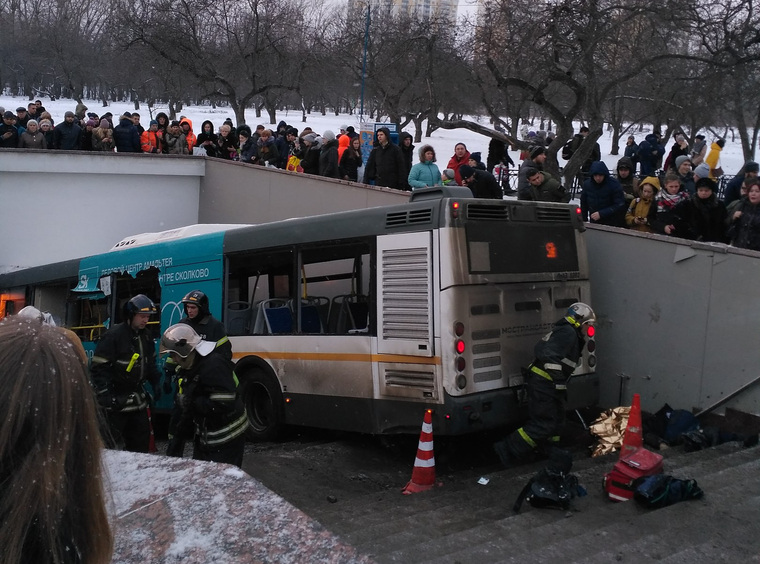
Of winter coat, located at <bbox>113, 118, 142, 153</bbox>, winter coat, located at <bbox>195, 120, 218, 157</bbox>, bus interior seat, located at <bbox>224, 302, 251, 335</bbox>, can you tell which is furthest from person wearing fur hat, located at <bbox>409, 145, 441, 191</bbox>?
winter coat, located at <bbox>113, 118, 142, 153</bbox>

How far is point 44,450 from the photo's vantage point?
1.66 m

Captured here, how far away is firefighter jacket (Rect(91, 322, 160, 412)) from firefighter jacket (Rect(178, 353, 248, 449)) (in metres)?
1.40

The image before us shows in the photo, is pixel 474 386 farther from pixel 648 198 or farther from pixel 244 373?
pixel 648 198

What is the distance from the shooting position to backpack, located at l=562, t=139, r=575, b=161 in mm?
18469

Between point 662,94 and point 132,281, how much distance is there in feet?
48.4

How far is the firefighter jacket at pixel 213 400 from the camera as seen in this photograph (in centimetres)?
598

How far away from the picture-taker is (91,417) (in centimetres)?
174

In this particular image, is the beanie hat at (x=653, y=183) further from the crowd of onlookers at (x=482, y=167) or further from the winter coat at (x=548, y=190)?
the winter coat at (x=548, y=190)

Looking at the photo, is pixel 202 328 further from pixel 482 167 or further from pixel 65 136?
pixel 65 136

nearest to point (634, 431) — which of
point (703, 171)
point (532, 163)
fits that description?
point (532, 163)

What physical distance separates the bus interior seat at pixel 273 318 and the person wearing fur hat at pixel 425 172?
372 cm

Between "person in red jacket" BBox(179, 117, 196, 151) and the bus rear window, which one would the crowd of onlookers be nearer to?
"person in red jacket" BBox(179, 117, 196, 151)

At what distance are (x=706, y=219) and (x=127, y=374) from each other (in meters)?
6.60

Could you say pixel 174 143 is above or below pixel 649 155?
above
